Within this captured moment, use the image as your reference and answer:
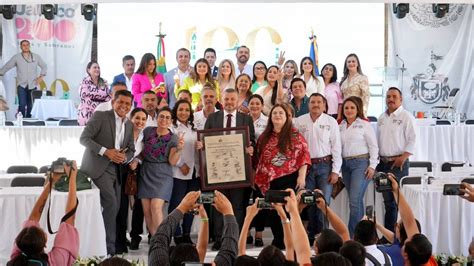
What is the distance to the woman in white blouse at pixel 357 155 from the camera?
7559 millimetres

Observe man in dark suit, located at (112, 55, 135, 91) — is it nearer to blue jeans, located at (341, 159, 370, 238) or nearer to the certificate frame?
the certificate frame

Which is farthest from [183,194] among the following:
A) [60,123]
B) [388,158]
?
[60,123]

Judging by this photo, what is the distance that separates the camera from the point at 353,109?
24.9ft

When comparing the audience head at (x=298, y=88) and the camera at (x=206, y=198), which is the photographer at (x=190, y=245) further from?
the audience head at (x=298, y=88)

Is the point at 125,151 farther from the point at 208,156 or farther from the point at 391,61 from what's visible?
the point at 391,61

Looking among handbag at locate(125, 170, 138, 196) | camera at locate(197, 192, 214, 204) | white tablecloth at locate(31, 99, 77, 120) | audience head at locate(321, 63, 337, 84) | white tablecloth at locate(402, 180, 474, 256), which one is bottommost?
white tablecloth at locate(402, 180, 474, 256)

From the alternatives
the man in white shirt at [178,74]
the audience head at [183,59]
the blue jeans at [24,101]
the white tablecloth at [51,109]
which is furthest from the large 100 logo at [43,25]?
the audience head at [183,59]

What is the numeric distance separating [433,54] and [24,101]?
26.1 ft

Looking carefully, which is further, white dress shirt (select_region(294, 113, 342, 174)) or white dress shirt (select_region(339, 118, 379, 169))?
white dress shirt (select_region(339, 118, 379, 169))

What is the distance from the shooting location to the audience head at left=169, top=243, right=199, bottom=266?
151 inches

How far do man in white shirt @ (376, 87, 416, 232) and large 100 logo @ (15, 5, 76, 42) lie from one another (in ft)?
31.9

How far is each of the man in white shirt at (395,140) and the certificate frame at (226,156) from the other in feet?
4.73

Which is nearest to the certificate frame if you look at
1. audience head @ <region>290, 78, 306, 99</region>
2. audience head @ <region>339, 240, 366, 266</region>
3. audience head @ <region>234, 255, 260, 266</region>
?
audience head @ <region>290, 78, 306, 99</region>


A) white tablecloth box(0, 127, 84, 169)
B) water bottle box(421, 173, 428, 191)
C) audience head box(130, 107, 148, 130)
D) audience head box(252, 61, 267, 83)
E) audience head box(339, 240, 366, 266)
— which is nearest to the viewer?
audience head box(339, 240, 366, 266)
